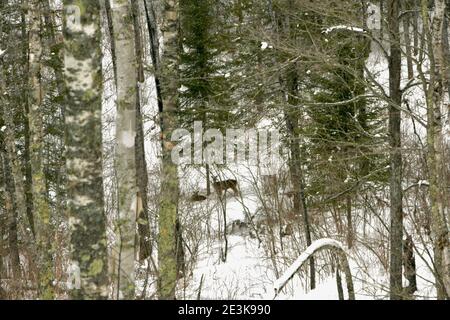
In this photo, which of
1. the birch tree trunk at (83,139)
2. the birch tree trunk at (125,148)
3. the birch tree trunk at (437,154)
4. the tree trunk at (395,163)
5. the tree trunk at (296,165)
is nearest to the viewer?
the birch tree trunk at (83,139)

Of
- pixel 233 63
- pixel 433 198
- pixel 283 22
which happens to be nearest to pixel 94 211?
pixel 433 198

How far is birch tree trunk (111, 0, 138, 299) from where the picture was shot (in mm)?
5551

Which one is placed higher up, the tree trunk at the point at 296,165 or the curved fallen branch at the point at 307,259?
the tree trunk at the point at 296,165

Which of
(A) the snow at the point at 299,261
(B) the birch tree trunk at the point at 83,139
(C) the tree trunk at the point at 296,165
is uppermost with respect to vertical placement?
(C) the tree trunk at the point at 296,165

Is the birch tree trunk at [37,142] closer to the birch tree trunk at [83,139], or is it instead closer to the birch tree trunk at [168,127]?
the birch tree trunk at [168,127]

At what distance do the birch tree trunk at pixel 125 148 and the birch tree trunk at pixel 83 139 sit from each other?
120 cm

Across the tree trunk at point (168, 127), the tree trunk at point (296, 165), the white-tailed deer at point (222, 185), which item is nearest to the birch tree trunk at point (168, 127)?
the tree trunk at point (168, 127)

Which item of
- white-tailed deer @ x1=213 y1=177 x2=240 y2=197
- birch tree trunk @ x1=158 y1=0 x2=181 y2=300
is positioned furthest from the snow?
white-tailed deer @ x1=213 y1=177 x2=240 y2=197

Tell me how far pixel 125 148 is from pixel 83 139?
1502mm

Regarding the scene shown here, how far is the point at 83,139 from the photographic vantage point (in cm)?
427

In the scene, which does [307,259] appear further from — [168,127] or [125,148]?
[168,127]

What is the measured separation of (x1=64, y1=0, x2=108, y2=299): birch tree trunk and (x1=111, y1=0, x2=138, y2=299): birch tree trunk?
1.20 meters

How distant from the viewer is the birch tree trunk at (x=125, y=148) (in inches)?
219

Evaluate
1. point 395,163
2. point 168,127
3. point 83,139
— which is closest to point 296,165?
point 395,163
